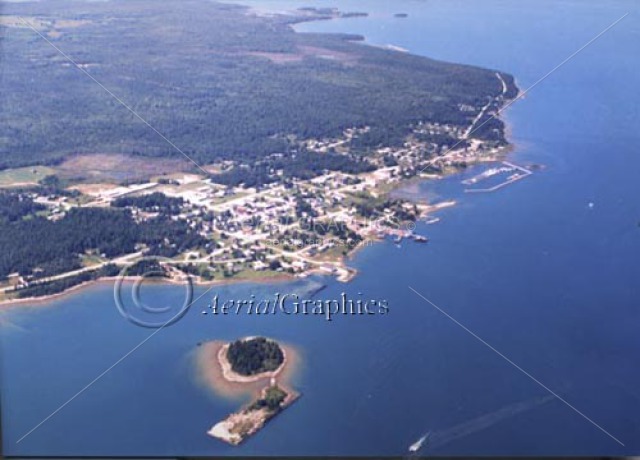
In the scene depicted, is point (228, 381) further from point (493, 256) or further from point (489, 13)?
point (489, 13)

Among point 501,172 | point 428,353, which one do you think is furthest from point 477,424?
point 501,172

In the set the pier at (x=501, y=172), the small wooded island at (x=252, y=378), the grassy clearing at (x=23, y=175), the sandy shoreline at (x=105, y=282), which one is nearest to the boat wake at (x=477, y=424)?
the small wooded island at (x=252, y=378)

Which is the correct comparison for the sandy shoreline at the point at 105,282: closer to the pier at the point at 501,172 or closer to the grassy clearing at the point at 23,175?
the grassy clearing at the point at 23,175

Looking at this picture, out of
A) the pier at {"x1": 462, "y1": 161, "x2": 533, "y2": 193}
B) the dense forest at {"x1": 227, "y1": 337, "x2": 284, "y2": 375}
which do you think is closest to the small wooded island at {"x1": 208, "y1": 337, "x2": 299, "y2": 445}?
the dense forest at {"x1": 227, "y1": 337, "x2": 284, "y2": 375}

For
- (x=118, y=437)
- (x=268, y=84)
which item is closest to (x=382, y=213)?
(x=118, y=437)

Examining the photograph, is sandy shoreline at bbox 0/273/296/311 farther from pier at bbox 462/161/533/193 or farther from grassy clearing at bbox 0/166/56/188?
pier at bbox 462/161/533/193

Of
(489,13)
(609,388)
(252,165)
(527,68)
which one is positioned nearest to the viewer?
(609,388)
